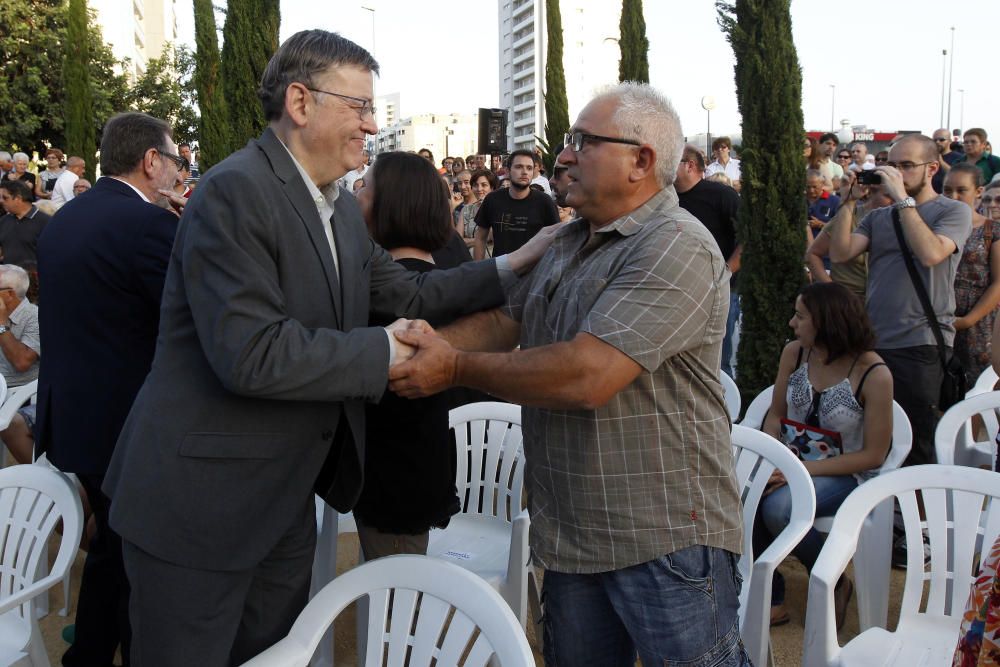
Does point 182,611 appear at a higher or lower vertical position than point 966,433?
higher

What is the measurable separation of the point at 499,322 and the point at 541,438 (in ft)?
1.65

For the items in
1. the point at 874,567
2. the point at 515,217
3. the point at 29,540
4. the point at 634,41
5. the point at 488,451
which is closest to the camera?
the point at 29,540

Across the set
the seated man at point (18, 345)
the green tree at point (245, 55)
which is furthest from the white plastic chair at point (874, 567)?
the green tree at point (245, 55)

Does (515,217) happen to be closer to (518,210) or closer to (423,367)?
(518,210)

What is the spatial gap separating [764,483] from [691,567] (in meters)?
1.39

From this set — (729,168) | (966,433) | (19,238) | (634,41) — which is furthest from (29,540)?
(634,41)

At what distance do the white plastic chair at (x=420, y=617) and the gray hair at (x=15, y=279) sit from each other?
3.91m

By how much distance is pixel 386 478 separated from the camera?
103 inches

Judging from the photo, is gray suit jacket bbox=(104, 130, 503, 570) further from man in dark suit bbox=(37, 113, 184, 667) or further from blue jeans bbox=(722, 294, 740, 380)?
blue jeans bbox=(722, 294, 740, 380)

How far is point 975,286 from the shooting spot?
5.14 metres

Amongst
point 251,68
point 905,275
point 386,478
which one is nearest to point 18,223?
point 251,68

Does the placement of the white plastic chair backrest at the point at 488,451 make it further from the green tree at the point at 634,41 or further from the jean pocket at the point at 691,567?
the green tree at the point at 634,41

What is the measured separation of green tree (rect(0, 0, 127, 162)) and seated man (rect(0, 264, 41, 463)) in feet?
66.5

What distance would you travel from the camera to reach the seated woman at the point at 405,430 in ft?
8.56
